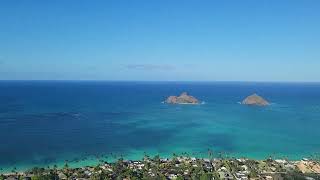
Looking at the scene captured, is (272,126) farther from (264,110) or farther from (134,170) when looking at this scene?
(134,170)

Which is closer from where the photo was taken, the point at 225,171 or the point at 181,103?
the point at 225,171

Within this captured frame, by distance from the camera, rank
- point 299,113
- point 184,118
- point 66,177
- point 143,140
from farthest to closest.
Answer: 1. point 299,113
2. point 184,118
3. point 143,140
4. point 66,177

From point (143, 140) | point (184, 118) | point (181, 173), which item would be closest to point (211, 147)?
point (143, 140)

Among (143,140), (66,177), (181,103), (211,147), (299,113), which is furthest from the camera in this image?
(181,103)

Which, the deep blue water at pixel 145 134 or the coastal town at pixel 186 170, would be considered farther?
the deep blue water at pixel 145 134

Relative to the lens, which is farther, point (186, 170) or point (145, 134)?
point (145, 134)

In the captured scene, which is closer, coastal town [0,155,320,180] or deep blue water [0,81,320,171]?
coastal town [0,155,320,180]

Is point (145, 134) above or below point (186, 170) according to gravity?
above

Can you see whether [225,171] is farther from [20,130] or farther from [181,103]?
[181,103]
